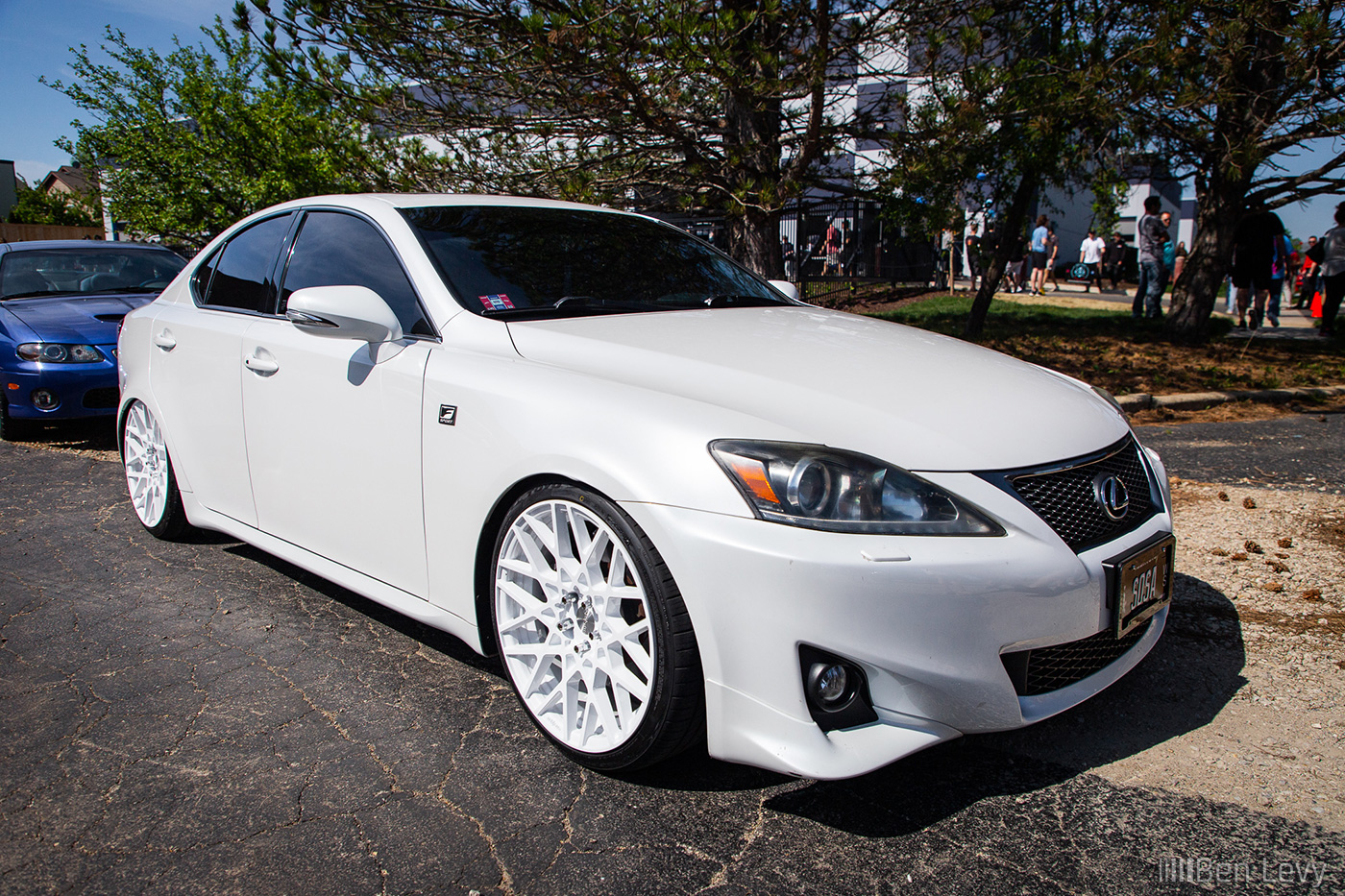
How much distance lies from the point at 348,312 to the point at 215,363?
3.99 feet

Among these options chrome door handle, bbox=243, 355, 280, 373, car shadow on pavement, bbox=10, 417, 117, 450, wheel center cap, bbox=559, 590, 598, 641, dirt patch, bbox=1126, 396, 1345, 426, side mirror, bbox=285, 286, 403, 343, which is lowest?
car shadow on pavement, bbox=10, 417, 117, 450

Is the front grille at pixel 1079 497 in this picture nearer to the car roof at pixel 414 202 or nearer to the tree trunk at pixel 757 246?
the car roof at pixel 414 202

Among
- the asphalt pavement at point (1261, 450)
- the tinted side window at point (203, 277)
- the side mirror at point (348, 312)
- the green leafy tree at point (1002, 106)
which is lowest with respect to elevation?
the asphalt pavement at point (1261, 450)

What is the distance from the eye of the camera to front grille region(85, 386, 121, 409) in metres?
6.77

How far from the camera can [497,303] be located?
9.65 feet

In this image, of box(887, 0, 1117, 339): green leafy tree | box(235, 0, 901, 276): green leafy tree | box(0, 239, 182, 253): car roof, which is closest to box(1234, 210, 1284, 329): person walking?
box(887, 0, 1117, 339): green leafy tree

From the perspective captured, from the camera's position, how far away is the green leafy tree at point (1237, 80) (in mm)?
6809

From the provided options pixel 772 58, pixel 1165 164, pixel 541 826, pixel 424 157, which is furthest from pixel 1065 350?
pixel 541 826

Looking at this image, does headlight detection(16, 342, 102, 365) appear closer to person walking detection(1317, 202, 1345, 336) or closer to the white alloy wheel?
the white alloy wheel

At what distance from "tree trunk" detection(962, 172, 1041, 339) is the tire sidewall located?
29.3 ft

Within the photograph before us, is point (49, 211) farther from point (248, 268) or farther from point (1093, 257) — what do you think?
point (248, 268)

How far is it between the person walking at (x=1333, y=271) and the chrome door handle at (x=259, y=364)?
1337cm

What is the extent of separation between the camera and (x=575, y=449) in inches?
91.4

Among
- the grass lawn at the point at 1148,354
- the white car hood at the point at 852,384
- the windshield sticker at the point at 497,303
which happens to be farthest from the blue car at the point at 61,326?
the grass lawn at the point at 1148,354
